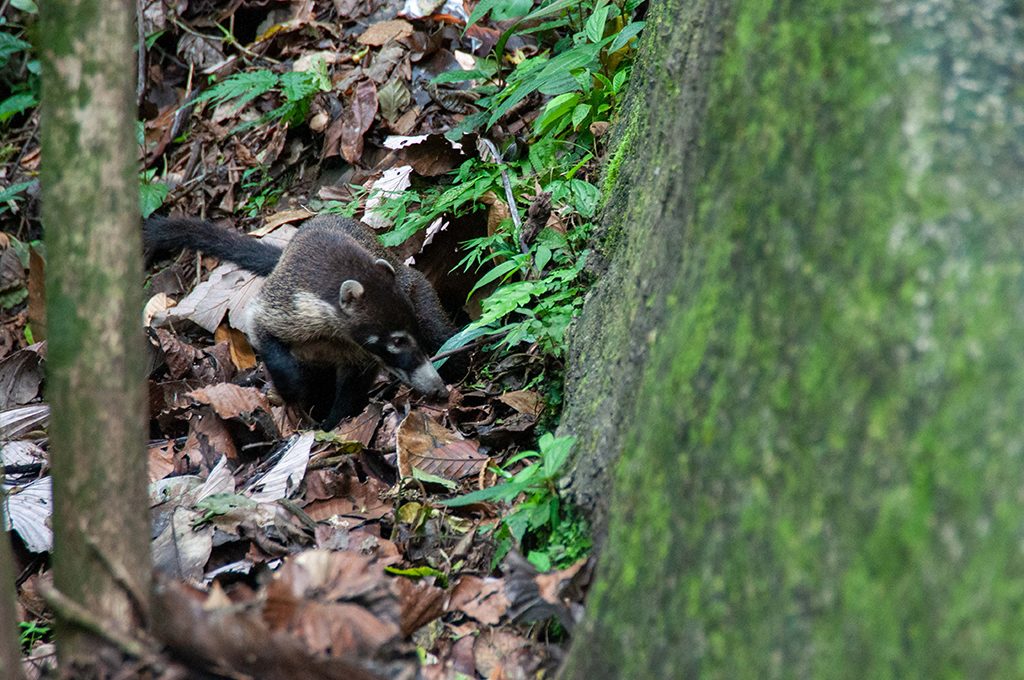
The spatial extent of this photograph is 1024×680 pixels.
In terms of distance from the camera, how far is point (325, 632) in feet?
6.70

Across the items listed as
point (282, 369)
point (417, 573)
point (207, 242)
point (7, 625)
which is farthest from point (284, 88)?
point (7, 625)

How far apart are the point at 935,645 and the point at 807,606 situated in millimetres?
225

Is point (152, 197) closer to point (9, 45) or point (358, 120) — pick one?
point (358, 120)

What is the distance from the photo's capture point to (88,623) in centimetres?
199

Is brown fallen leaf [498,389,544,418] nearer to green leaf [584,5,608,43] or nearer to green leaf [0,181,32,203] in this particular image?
green leaf [584,5,608,43]

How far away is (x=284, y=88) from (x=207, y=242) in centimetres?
208

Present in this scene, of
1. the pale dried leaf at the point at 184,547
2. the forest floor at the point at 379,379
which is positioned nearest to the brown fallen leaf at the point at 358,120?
the forest floor at the point at 379,379

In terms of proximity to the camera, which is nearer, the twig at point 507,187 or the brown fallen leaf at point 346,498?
the brown fallen leaf at point 346,498

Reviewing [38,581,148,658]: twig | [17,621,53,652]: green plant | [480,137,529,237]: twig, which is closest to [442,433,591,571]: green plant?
[38,581,148,658]: twig

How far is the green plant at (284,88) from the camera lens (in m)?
7.92

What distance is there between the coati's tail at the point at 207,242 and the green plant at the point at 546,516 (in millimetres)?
4128

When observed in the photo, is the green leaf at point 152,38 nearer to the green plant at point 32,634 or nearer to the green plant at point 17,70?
the green plant at point 17,70

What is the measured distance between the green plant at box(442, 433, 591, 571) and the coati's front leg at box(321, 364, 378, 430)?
3455mm

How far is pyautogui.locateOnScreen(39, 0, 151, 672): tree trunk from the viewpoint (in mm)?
1961
